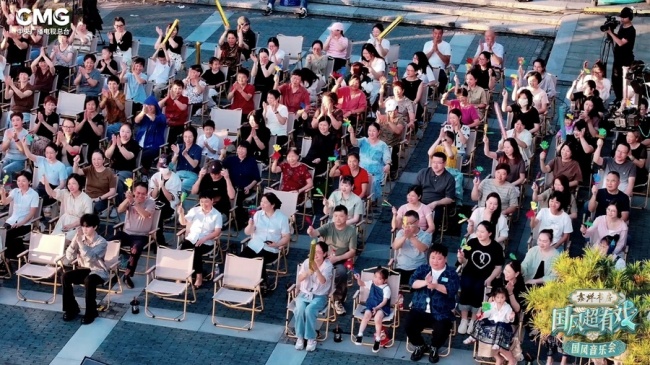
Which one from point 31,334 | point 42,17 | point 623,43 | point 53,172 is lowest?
point 31,334

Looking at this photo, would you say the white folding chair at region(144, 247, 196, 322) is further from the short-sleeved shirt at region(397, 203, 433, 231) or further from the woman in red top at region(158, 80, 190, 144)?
the woman in red top at region(158, 80, 190, 144)

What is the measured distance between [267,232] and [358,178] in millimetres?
1813

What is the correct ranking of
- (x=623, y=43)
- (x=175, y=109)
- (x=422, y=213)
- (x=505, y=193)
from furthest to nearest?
(x=623, y=43) → (x=175, y=109) → (x=505, y=193) → (x=422, y=213)

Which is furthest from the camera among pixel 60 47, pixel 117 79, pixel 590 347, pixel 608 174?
pixel 60 47

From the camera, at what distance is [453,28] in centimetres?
2973

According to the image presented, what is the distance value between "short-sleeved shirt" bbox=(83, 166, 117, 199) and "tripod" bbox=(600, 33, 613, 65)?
9.56 metres

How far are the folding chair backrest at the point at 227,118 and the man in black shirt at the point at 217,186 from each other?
2567 millimetres

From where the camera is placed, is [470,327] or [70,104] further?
[70,104]

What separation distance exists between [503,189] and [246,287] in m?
3.87

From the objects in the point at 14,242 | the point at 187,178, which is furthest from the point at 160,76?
the point at 14,242

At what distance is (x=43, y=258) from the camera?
1936 cm

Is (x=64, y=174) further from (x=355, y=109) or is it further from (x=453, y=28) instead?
Result: (x=453, y=28)

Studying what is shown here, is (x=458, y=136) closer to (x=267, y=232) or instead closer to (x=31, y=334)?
(x=267, y=232)

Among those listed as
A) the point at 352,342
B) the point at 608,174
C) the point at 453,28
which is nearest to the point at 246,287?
the point at 352,342
